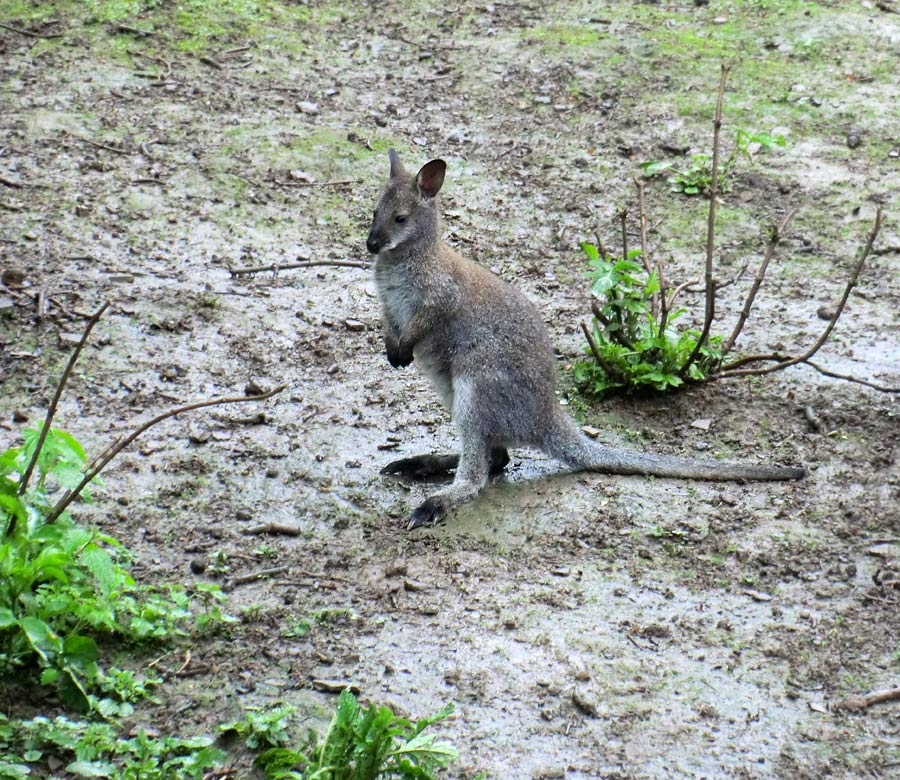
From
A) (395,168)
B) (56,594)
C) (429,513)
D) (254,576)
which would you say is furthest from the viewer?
(395,168)

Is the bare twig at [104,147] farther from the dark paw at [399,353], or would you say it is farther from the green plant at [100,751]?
the green plant at [100,751]

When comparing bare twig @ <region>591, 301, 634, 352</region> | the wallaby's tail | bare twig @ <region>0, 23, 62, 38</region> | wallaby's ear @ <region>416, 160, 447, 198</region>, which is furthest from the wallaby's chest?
bare twig @ <region>0, 23, 62, 38</region>

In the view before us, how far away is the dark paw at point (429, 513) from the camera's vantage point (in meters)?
4.61

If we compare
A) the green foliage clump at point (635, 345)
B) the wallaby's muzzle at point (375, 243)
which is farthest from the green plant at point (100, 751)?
the green foliage clump at point (635, 345)

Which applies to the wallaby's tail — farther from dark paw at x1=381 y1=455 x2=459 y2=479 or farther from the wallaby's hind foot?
dark paw at x1=381 y1=455 x2=459 y2=479

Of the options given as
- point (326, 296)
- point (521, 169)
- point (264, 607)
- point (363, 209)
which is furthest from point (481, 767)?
point (521, 169)

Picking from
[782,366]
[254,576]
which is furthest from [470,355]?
[782,366]

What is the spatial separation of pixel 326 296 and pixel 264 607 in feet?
9.15

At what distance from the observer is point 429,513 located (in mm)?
4637

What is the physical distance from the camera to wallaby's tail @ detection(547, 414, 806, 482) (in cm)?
487

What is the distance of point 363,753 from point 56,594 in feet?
3.73

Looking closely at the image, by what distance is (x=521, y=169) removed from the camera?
301 inches

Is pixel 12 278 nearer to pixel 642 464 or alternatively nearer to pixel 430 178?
pixel 430 178

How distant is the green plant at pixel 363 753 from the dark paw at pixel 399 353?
7.14 ft
